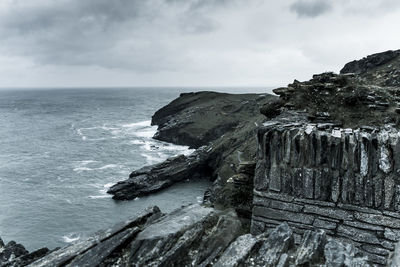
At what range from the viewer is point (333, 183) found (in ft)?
32.4

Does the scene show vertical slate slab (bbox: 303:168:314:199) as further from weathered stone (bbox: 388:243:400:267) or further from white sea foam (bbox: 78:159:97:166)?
white sea foam (bbox: 78:159:97:166)

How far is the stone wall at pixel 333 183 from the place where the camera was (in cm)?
945

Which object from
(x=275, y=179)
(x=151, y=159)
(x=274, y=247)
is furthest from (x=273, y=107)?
(x=151, y=159)

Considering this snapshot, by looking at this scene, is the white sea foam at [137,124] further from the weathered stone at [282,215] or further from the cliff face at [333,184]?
the cliff face at [333,184]

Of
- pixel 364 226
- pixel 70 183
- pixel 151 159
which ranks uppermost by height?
pixel 364 226

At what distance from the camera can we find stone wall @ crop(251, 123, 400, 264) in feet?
31.0

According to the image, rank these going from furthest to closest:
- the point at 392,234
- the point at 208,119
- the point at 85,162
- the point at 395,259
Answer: the point at 208,119 < the point at 85,162 < the point at 392,234 < the point at 395,259

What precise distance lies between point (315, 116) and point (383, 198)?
585 centimetres

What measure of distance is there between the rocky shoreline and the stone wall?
0.03 meters

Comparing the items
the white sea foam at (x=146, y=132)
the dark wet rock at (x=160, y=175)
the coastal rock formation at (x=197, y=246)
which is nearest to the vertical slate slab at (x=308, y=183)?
the coastal rock formation at (x=197, y=246)

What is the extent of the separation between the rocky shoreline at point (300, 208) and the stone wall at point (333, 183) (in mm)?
26

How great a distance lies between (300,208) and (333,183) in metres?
1.20

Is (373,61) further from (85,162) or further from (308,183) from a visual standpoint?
(85,162)

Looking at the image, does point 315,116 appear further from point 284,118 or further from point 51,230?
point 51,230
